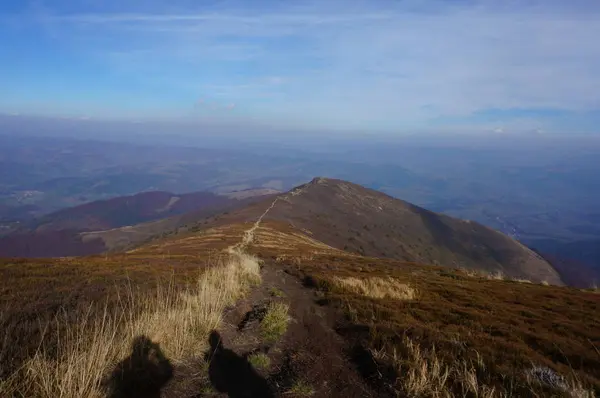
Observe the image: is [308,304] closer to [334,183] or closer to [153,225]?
[334,183]

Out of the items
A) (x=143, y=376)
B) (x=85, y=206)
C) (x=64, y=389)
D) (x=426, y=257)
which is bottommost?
(x=85, y=206)

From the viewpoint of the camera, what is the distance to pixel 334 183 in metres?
89.7

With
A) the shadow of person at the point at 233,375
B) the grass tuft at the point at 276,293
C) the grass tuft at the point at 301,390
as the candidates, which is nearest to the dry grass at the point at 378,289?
the grass tuft at the point at 276,293

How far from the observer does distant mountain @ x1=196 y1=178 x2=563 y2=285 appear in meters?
59.1

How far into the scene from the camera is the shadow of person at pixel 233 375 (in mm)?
5358

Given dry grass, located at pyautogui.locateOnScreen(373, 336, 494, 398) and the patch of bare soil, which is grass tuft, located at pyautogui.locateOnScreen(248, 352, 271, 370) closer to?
the patch of bare soil

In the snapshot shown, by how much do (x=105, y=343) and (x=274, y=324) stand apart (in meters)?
3.71

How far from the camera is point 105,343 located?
16.8 feet

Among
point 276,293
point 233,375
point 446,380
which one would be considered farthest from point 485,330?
point 233,375

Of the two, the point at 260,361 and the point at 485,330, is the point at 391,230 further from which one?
the point at 260,361

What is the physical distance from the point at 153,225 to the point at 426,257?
87.5 m

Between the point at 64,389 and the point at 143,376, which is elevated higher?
the point at 64,389

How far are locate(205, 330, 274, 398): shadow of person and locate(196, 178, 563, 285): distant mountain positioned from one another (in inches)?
1822

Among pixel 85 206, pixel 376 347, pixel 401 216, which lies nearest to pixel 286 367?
pixel 376 347
